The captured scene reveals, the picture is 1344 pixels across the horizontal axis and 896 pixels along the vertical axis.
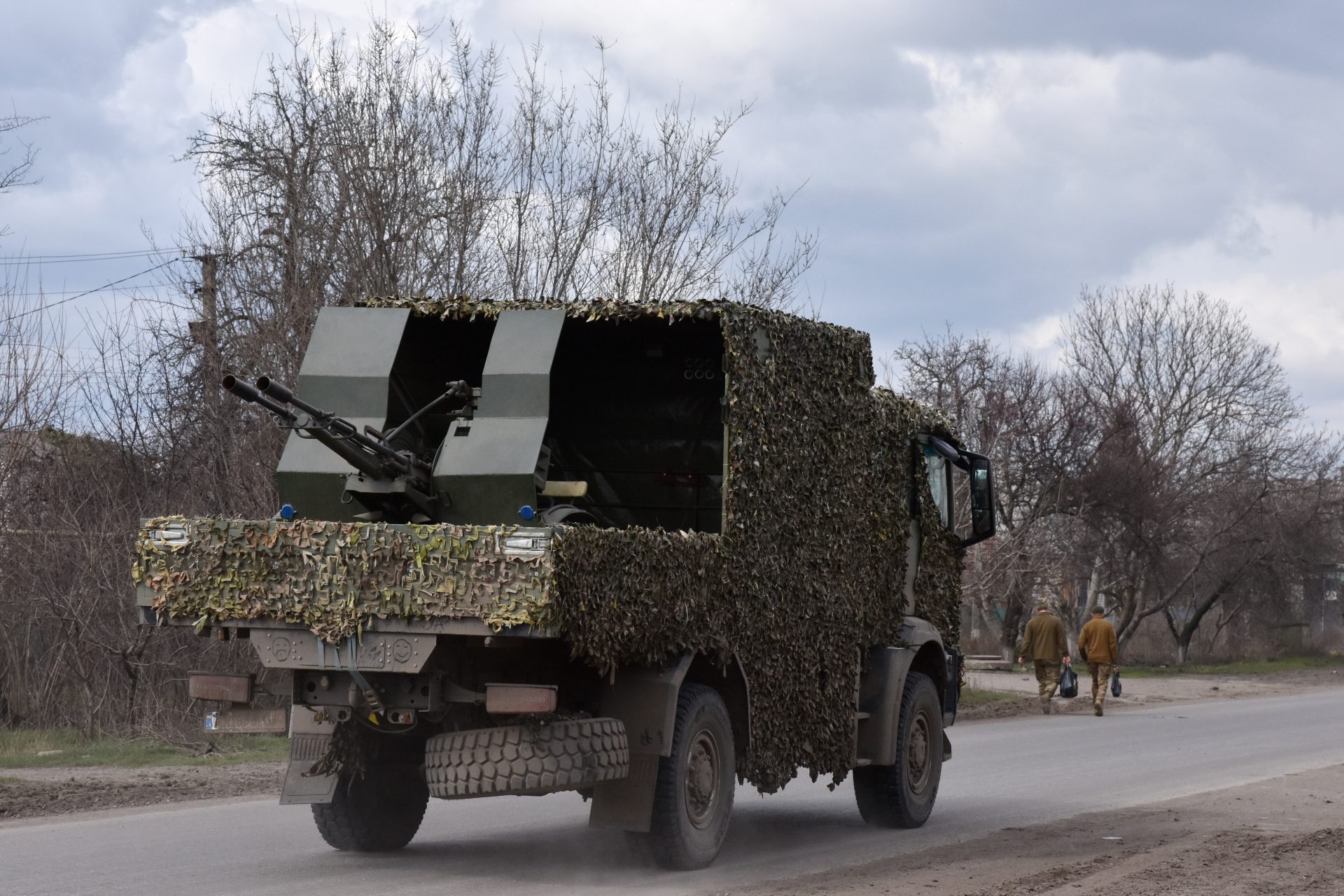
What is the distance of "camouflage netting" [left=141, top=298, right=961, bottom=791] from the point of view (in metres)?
7.69

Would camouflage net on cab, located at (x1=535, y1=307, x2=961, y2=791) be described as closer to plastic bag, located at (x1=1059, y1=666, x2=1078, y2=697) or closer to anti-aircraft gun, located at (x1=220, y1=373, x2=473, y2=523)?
anti-aircraft gun, located at (x1=220, y1=373, x2=473, y2=523)

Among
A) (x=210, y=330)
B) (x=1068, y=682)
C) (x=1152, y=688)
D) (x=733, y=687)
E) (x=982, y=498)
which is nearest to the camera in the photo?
(x=733, y=687)

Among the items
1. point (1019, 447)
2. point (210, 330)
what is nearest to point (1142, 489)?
point (1019, 447)

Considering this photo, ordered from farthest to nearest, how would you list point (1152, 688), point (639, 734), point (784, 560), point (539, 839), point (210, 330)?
point (1152, 688)
point (210, 330)
point (539, 839)
point (784, 560)
point (639, 734)

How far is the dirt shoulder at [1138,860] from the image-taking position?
8.29 metres

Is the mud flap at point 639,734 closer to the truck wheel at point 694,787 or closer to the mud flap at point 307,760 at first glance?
the truck wheel at point 694,787

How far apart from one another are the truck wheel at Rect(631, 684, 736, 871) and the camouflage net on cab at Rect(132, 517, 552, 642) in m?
1.63

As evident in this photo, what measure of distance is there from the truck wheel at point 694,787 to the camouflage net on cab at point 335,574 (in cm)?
163

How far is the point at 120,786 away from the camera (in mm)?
Result: 12422

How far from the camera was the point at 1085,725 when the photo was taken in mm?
21797

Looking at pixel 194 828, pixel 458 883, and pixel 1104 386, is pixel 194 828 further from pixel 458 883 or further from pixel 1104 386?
pixel 1104 386

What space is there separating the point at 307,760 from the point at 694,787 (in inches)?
81.4

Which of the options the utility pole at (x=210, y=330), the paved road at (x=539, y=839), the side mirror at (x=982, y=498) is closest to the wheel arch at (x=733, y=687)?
the paved road at (x=539, y=839)

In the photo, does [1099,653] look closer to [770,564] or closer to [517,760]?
[770,564]
